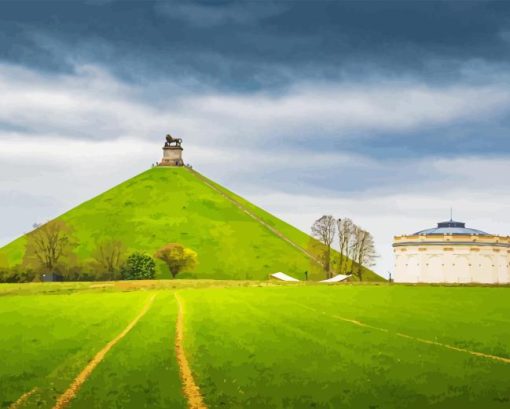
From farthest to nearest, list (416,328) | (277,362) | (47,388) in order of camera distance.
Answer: (416,328) → (277,362) → (47,388)

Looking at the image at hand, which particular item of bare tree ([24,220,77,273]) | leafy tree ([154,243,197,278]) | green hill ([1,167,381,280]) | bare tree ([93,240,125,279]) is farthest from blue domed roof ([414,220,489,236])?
bare tree ([24,220,77,273])

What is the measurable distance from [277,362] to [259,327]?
1246 centimetres

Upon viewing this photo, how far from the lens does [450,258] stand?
147 m

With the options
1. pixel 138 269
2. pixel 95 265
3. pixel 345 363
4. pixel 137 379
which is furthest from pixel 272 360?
pixel 95 265

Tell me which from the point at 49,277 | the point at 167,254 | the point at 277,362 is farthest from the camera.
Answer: the point at 167,254

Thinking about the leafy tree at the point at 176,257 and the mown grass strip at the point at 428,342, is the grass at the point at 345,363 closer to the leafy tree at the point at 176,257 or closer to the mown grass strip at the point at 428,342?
the mown grass strip at the point at 428,342

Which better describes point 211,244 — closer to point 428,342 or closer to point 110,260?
point 110,260

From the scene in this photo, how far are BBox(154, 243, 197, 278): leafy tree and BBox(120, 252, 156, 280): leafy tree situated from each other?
29.6 feet

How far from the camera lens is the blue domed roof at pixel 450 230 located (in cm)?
15394

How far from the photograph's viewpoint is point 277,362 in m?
22.7

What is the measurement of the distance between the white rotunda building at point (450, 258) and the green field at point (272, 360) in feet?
349

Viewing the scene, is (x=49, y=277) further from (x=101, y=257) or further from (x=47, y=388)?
(x=47, y=388)

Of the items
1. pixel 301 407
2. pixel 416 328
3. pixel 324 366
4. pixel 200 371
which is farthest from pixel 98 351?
pixel 416 328

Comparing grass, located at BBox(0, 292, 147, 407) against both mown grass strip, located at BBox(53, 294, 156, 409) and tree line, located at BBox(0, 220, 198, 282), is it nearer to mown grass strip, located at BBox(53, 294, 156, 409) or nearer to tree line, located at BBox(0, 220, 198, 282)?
mown grass strip, located at BBox(53, 294, 156, 409)
